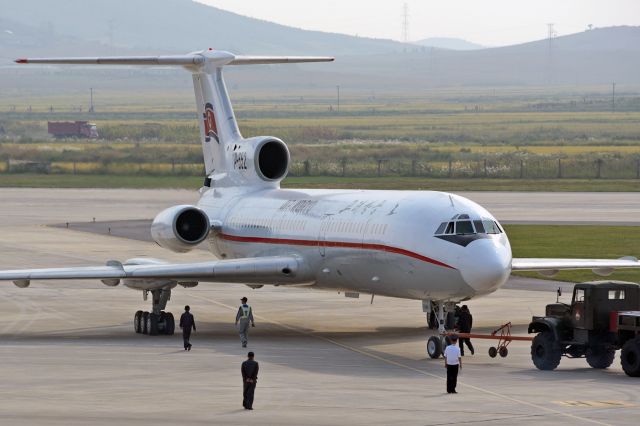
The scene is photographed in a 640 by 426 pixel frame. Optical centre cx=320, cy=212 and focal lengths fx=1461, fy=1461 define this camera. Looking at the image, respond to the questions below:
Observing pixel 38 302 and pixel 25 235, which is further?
pixel 25 235

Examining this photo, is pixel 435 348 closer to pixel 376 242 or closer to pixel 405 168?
pixel 376 242

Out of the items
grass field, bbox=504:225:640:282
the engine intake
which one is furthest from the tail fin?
grass field, bbox=504:225:640:282

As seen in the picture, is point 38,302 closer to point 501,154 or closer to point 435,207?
point 435,207

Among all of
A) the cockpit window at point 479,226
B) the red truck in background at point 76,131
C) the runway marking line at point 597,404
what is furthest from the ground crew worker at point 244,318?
the red truck in background at point 76,131

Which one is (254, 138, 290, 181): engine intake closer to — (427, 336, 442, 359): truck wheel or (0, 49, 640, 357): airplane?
(0, 49, 640, 357): airplane

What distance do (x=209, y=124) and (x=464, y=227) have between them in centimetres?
1352

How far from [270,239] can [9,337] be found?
285 inches

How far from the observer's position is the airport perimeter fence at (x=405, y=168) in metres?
97.1

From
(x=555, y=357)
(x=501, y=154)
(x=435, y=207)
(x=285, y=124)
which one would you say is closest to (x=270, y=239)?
(x=435, y=207)

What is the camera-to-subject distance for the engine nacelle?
3831 cm

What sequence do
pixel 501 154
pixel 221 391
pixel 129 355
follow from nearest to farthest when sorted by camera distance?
1. pixel 221 391
2. pixel 129 355
3. pixel 501 154

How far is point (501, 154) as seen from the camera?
11756 centimetres

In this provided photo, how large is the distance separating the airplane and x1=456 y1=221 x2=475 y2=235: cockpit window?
0.02 m

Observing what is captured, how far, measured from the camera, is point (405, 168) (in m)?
100
